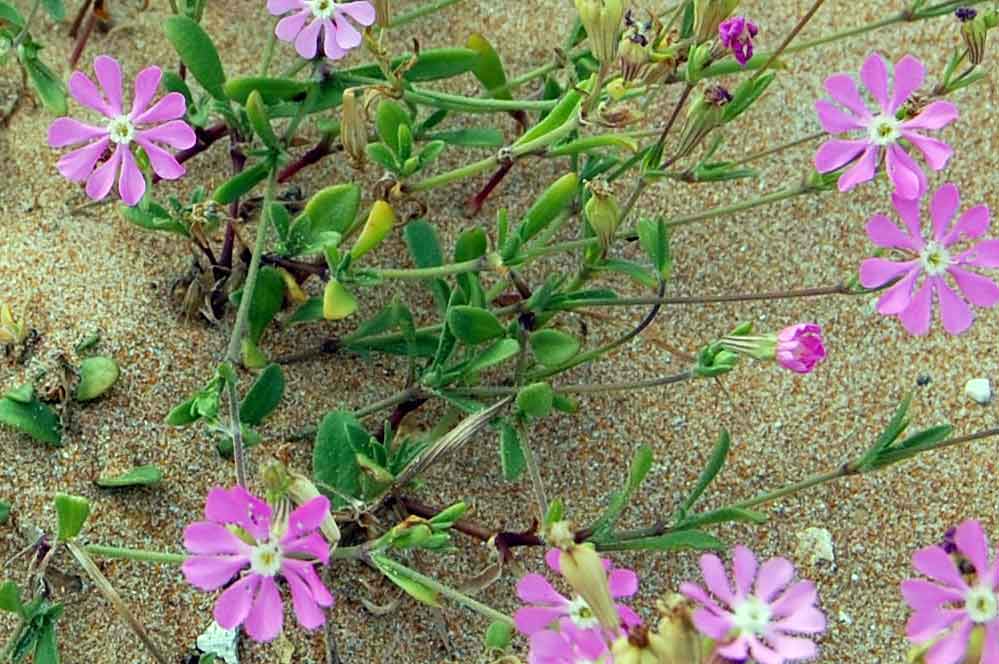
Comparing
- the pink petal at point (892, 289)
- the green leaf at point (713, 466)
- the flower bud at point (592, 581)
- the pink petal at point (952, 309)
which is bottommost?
the flower bud at point (592, 581)

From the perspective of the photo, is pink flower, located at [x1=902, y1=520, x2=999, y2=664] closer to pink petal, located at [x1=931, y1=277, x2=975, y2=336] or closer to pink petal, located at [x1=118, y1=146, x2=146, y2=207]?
pink petal, located at [x1=931, y1=277, x2=975, y2=336]

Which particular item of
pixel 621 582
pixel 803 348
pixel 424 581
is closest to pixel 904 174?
pixel 803 348

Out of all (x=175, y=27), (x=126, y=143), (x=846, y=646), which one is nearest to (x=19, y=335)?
(x=126, y=143)

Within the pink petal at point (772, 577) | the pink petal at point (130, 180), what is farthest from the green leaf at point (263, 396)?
the pink petal at point (772, 577)

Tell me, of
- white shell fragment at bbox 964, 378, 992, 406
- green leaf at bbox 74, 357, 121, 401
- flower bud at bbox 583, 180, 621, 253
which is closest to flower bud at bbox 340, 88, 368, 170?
flower bud at bbox 583, 180, 621, 253

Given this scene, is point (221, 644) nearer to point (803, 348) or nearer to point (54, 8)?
point (803, 348)

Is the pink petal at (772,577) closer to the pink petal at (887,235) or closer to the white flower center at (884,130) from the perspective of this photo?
the pink petal at (887,235)
